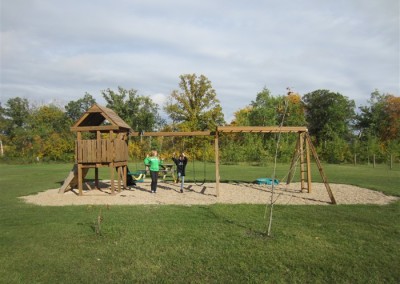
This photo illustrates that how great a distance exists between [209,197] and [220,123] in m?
36.4

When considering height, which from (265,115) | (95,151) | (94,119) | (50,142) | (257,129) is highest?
(265,115)

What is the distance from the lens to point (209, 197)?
39.6 ft

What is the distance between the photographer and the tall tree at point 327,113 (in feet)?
182

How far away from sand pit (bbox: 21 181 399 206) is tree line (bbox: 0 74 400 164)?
15.0 metres

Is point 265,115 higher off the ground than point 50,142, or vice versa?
point 265,115

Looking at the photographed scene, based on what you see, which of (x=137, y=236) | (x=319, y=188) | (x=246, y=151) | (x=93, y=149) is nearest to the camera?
(x=137, y=236)

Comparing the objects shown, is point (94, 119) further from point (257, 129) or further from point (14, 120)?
point (14, 120)

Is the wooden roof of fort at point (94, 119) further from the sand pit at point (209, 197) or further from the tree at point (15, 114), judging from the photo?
the tree at point (15, 114)

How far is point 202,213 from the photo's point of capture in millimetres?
9031

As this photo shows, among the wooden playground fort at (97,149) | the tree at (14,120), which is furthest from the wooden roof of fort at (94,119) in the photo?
the tree at (14,120)

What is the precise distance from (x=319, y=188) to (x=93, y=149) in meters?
10.0

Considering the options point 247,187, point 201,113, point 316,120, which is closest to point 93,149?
point 247,187

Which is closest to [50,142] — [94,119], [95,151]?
[94,119]

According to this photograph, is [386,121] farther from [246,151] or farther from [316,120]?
[246,151]
